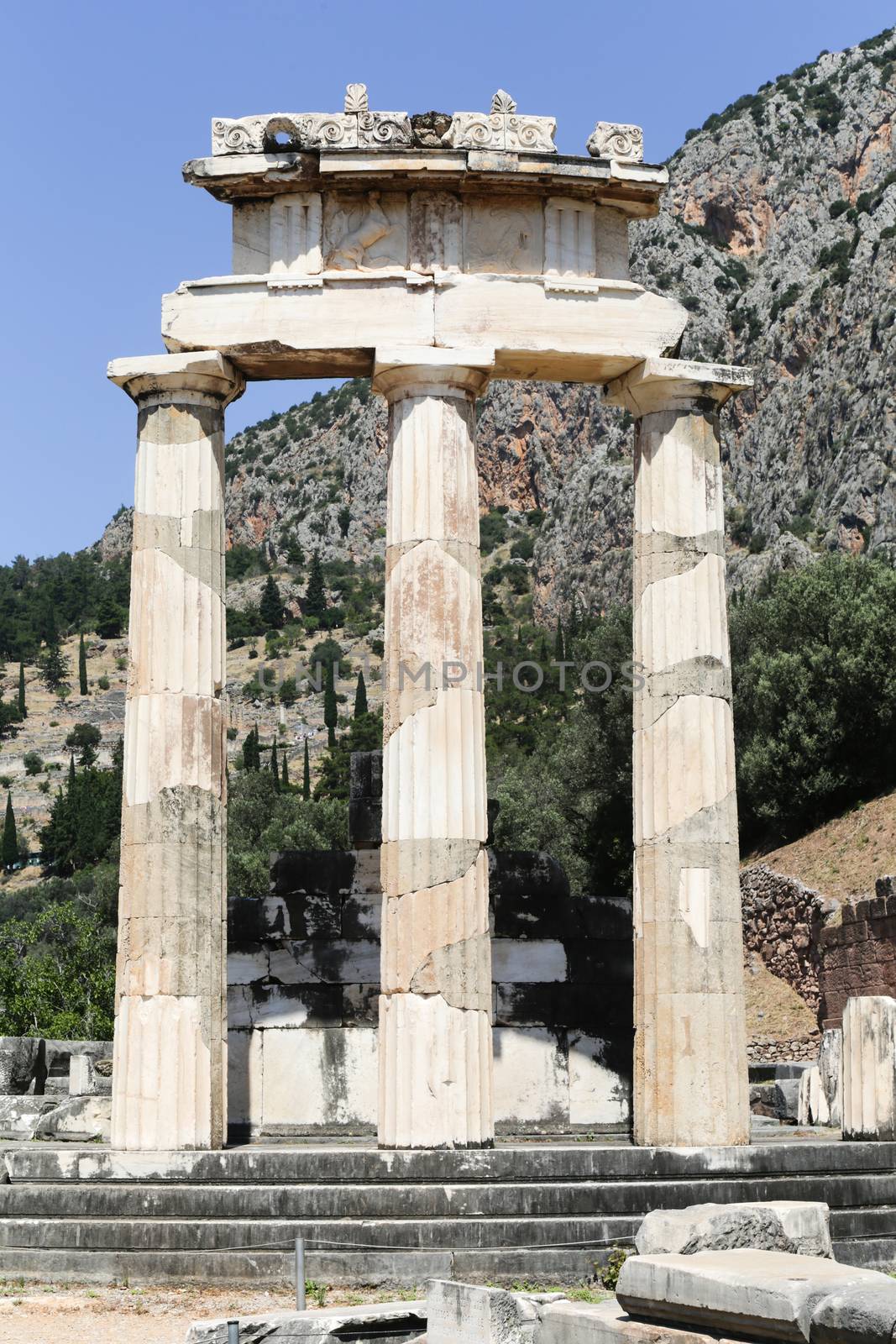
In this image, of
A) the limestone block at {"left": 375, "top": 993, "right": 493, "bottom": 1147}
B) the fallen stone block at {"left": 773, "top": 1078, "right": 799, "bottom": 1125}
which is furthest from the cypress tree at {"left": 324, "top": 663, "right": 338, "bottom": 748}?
the limestone block at {"left": 375, "top": 993, "right": 493, "bottom": 1147}

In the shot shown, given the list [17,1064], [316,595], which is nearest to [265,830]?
[17,1064]

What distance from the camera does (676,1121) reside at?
738 inches

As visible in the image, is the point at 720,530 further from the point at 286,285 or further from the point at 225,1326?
the point at 225,1326

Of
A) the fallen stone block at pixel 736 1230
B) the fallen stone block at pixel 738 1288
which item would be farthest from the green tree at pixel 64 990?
the fallen stone block at pixel 738 1288

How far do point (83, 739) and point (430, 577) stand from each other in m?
146

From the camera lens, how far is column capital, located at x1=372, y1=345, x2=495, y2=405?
65.2ft

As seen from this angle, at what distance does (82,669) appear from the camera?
6713 inches

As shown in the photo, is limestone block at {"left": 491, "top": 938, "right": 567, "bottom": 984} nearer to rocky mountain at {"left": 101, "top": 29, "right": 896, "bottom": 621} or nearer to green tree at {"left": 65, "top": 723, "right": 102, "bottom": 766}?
rocky mountain at {"left": 101, "top": 29, "right": 896, "bottom": 621}

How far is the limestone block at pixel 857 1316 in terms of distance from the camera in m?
9.09

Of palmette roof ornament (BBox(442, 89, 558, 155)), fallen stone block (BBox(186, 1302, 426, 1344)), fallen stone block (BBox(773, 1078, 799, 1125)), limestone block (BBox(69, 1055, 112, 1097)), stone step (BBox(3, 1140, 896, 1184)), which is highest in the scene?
palmette roof ornament (BBox(442, 89, 558, 155))

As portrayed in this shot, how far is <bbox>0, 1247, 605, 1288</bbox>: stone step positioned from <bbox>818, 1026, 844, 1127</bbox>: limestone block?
739 centimetres

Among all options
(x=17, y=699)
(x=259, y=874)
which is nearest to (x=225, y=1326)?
(x=259, y=874)

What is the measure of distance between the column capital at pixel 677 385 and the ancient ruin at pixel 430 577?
32 mm

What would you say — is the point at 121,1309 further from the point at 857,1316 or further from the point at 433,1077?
the point at 857,1316
